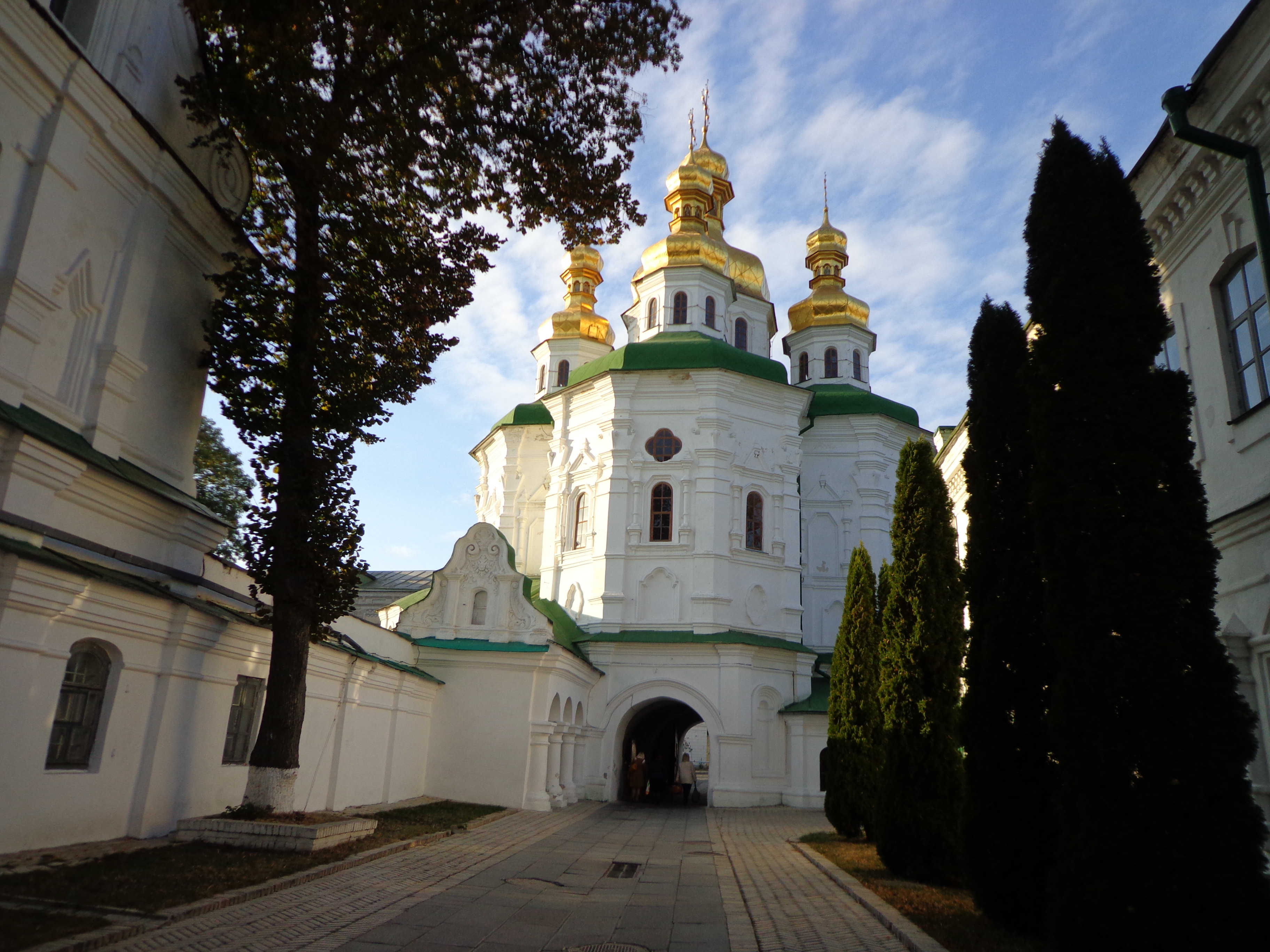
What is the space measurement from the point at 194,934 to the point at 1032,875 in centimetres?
596

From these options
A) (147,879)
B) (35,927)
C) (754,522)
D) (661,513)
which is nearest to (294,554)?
(147,879)

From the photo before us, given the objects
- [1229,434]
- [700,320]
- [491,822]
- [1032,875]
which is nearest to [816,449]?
[700,320]

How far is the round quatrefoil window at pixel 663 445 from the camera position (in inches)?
1050

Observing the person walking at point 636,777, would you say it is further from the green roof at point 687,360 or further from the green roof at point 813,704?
the green roof at point 687,360

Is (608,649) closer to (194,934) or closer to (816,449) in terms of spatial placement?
(816,449)

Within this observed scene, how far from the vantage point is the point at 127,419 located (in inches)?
429

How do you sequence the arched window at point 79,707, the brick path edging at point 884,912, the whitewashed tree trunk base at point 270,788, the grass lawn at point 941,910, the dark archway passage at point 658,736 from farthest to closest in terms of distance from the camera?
the dark archway passage at point 658,736, the whitewashed tree trunk base at point 270,788, the arched window at point 79,707, the grass lawn at point 941,910, the brick path edging at point 884,912

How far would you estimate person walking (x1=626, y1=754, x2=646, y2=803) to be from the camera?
24.8 meters

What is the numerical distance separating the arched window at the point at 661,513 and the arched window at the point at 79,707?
1807 cm

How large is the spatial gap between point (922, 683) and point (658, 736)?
23.2 metres

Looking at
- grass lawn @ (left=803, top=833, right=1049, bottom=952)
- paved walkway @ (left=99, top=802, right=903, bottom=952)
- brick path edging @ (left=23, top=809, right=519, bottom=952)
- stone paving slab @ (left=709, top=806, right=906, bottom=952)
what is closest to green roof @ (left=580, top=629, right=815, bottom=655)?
stone paving slab @ (left=709, top=806, right=906, bottom=952)

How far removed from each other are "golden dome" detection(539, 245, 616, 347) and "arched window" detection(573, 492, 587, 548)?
11163 mm

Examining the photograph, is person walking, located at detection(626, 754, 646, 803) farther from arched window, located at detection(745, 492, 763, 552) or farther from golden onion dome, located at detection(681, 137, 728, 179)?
golden onion dome, located at detection(681, 137, 728, 179)

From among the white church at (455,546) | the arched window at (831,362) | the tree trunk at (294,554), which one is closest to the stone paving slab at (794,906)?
the tree trunk at (294,554)
